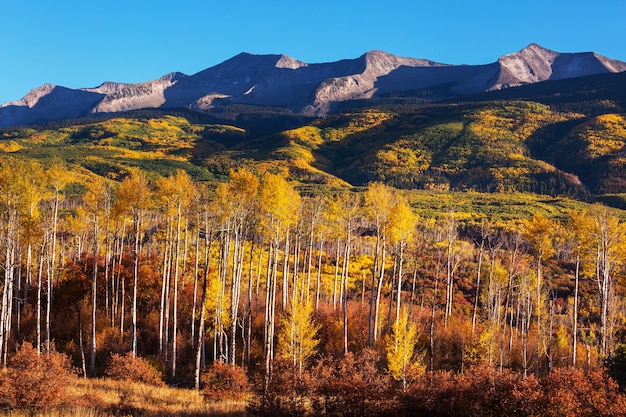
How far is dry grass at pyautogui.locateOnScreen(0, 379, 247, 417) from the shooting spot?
53.2ft

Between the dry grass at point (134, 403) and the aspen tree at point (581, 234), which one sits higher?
the aspen tree at point (581, 234)

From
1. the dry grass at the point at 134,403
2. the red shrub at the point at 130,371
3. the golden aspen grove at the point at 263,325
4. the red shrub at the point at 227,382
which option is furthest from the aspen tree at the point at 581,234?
the red shrub at the point at 130,371

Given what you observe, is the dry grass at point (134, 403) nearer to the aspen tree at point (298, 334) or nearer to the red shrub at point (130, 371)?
the red shrub at point (130, 371)

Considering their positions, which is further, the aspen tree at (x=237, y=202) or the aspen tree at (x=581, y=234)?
the aspen tree at (x=581, y=234)

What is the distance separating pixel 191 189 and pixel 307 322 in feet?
34.9

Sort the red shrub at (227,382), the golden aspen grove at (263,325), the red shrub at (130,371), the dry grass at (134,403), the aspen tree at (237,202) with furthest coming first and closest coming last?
1. the aspen tree at (237,202)
2. the red shrub at (130,371)
3. the red shrub at (227,382)
4. the dry grass at (134,403)
5. the golden aspen grove at (263,325)

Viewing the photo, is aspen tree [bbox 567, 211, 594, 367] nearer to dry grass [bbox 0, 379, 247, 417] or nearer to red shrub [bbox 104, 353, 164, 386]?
dry grass [bbox 0, 379, 247, 417]

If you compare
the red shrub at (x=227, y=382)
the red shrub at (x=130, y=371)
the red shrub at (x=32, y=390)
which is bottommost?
the red shrub at (x=130, y=371)

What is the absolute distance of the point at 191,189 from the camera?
30.0 meters

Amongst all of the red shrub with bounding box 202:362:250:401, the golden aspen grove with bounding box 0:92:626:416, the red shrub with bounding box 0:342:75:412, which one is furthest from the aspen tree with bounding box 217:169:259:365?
the red shrub with bounding box 0:342:75:412

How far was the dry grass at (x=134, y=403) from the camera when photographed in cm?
1620

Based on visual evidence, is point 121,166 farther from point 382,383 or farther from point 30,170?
point 382,383

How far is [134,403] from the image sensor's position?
19.9 m

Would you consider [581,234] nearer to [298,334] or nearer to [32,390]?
[298,334]
